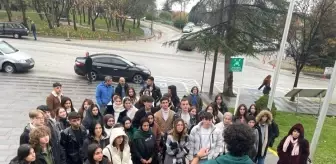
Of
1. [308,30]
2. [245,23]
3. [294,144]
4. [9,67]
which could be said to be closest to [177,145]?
[294,144]

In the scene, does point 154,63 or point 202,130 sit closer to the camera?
point 202,130

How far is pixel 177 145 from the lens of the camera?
6191 millimetres

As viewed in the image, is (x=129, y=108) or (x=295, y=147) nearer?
(x=295, y=147)

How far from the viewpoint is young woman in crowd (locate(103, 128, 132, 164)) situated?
17.9ft

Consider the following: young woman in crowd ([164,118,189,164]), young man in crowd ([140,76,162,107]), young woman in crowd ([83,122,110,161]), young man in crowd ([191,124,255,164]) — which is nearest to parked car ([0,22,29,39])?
young man in crowd ([140,76,162,107])

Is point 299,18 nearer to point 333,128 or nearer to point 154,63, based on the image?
point 333,128

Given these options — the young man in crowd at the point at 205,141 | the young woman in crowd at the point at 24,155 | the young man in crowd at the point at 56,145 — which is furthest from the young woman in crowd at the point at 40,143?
the young man in crowd at the point at 205,141

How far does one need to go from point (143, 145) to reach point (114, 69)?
1235 centimetres

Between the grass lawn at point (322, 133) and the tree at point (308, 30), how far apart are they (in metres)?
4.27

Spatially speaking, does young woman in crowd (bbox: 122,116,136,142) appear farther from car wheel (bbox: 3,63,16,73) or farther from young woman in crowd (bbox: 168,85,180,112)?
car wheel (bbox: 3,63,16,73)

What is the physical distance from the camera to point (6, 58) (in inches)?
672

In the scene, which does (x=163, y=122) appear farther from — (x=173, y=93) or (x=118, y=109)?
(x=173, y=93)

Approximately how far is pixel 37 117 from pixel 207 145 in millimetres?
3211

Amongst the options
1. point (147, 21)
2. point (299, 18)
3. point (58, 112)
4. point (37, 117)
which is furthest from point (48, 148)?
point (147, 21)
